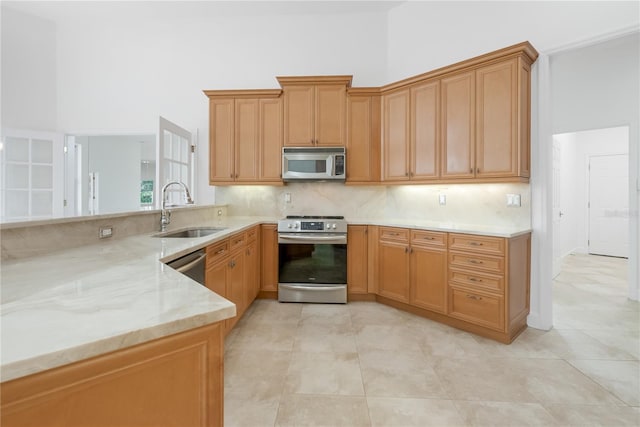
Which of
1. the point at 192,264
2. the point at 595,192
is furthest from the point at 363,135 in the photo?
the point at 595,192

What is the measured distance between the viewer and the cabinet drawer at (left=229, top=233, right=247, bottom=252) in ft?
8.04

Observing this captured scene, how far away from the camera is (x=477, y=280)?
251 centimetres

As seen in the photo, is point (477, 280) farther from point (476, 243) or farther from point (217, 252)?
point (217, 252)

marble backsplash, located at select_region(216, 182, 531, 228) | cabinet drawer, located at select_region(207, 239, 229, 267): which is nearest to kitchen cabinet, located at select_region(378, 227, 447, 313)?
marble backsplash, located at select_region(216, 182, 531, 228)

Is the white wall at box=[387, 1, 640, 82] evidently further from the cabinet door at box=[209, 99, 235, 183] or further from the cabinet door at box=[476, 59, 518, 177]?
the cabinet door at box=[209, 99, 235, 183]

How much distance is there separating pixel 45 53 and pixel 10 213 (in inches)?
85.2

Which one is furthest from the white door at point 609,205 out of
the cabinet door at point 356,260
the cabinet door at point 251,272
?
the cabinet door at point 251,272

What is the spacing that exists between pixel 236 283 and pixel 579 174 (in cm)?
701

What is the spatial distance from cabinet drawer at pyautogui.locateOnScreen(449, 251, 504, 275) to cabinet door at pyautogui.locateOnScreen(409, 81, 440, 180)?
89cm

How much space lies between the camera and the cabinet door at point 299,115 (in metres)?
3.50

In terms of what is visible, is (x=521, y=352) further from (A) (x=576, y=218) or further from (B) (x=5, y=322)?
(A) (x=576, y=218)

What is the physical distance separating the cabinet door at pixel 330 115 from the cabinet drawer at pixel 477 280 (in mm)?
1906

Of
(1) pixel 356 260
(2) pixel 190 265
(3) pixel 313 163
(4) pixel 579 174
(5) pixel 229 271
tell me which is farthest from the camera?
(4) pixel 579 174

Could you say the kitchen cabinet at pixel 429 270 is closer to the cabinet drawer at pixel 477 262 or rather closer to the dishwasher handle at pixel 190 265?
the cabinet drawer at pixel 477 262
